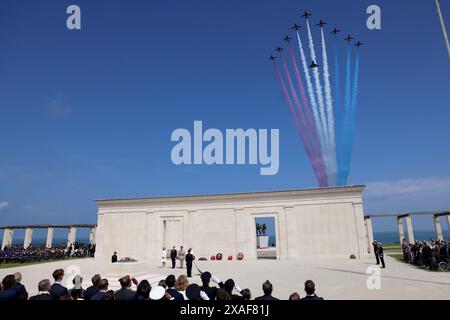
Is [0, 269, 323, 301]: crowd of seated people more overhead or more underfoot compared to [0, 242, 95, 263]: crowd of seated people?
more overhead

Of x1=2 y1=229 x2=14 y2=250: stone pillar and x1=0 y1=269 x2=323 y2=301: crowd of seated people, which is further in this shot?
x1=2 y1=229 x2=14 y2=250: stone pillar

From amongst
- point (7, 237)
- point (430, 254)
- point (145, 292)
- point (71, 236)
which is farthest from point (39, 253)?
point (430, 254)

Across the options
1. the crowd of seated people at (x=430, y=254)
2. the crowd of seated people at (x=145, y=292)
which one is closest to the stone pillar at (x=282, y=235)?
the crowd of seated people at (x=430, y=254)

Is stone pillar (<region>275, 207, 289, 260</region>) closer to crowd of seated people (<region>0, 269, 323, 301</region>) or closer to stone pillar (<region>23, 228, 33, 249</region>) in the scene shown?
crowd of seated people (<region>0, 269, 323, 301</region>)

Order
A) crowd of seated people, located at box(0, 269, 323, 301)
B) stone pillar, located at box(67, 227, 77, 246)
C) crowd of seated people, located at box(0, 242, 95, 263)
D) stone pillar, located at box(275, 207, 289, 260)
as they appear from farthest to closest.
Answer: stone pillar, located at box(67, 227, 77, 246)
crowd of seated people, located at box(0, 242, 95, 263)
stone pillar, located at box(275, 207, 289, 260)
crowd of seated people, located at box(0, 269, 323, 301)

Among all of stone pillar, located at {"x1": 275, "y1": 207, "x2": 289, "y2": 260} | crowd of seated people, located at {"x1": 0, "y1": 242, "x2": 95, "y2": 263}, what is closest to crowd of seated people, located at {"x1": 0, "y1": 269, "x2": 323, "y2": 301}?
stone pillar, located at {"x1": 275, "y1": 207, "x2": 289, "y2": 260}

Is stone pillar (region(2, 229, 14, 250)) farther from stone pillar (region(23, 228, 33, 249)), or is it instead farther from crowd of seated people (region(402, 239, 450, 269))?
crowd of seated people (region(402, 239, 450, 269))

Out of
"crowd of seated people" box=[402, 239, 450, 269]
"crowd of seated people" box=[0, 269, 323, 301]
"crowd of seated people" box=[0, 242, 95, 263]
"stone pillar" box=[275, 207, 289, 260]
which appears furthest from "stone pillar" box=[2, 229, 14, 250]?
"crowd of seated people" box=[402, 239, 450, 269]

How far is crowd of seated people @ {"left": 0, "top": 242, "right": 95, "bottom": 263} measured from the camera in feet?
95.1

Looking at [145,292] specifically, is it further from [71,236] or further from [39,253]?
[71,236]

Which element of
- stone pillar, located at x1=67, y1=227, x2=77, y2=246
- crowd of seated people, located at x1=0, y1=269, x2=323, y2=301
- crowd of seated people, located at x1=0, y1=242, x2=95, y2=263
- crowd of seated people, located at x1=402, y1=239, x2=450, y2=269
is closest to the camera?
crowd of seated people, located at x1=0, y1=269, x2=323, y2=301
